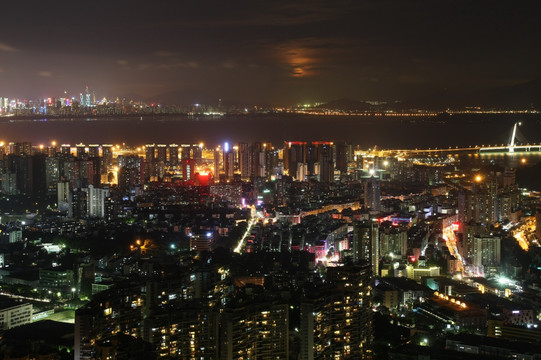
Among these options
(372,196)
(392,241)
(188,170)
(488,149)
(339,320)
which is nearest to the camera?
(339,320)

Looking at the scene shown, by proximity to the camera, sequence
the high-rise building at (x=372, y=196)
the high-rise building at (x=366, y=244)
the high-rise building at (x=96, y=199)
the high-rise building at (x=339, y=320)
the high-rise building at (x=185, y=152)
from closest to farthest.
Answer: the high-rise building at (x=339, y=320) < the high-rise building at (x=366, y=244) < the high-rise building at (x=96, y=199) < the high-rise building at (x=372, y=196) < the high-rise building at (x=185, y=152)

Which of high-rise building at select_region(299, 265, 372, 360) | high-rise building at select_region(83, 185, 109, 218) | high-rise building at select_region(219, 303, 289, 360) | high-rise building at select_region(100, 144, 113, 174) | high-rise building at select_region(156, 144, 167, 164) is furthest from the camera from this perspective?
high-rise building at select_region(156, 144, 167, 164)

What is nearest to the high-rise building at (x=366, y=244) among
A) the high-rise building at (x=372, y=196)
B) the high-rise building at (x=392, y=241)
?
the high-rise building at (x=392, y=241)

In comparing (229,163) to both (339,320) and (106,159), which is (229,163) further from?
(339,320)

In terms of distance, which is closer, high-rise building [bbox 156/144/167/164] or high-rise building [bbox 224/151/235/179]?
high-rise building [bbox 224/151/235/179]

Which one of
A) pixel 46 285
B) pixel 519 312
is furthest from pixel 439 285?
pixel 46 285

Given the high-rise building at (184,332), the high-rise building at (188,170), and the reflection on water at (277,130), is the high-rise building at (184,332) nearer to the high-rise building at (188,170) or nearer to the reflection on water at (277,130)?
the high-rise building at (188,170)

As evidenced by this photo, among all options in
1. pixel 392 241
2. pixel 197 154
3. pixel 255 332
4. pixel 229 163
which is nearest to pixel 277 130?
pixel 197 154

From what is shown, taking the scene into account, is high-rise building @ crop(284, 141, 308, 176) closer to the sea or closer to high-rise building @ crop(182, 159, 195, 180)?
high-rise building @ crop(182, 159, 195, 180)

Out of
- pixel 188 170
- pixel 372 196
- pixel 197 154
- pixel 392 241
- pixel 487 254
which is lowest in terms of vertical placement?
pixel 487 254

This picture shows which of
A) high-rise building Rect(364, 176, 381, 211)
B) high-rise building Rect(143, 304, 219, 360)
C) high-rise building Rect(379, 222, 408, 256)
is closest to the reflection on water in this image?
high-rise building Rect(364, 176, 381, 211)

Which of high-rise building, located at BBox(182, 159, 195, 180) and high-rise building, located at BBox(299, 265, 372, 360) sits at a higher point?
high-rise building, located at BBox(182, 159, 195, 180)

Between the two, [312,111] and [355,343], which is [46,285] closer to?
[355,343]
